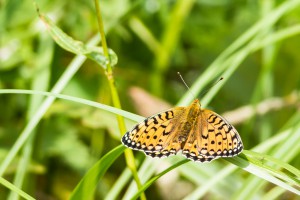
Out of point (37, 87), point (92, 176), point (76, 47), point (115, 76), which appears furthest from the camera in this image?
point (115, 76)

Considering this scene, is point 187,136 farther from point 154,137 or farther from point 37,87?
point 37,87

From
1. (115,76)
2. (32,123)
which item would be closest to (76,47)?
(32,123)

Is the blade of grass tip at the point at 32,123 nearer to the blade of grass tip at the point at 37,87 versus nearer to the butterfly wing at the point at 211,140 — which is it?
the blade of grass tip at the point at 37,87

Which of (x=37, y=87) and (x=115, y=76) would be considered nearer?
(x=37, y=87)

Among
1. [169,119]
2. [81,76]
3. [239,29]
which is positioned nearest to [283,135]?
[169,119]

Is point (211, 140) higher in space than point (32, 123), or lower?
lower

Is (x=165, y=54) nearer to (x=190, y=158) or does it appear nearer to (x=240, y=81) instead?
(x=240, y=81)

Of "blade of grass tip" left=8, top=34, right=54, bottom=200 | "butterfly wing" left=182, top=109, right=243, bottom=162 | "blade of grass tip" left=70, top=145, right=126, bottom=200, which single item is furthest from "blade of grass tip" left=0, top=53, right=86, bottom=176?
"butterfly wing" left=182, top=109, right=243, bottom=162
